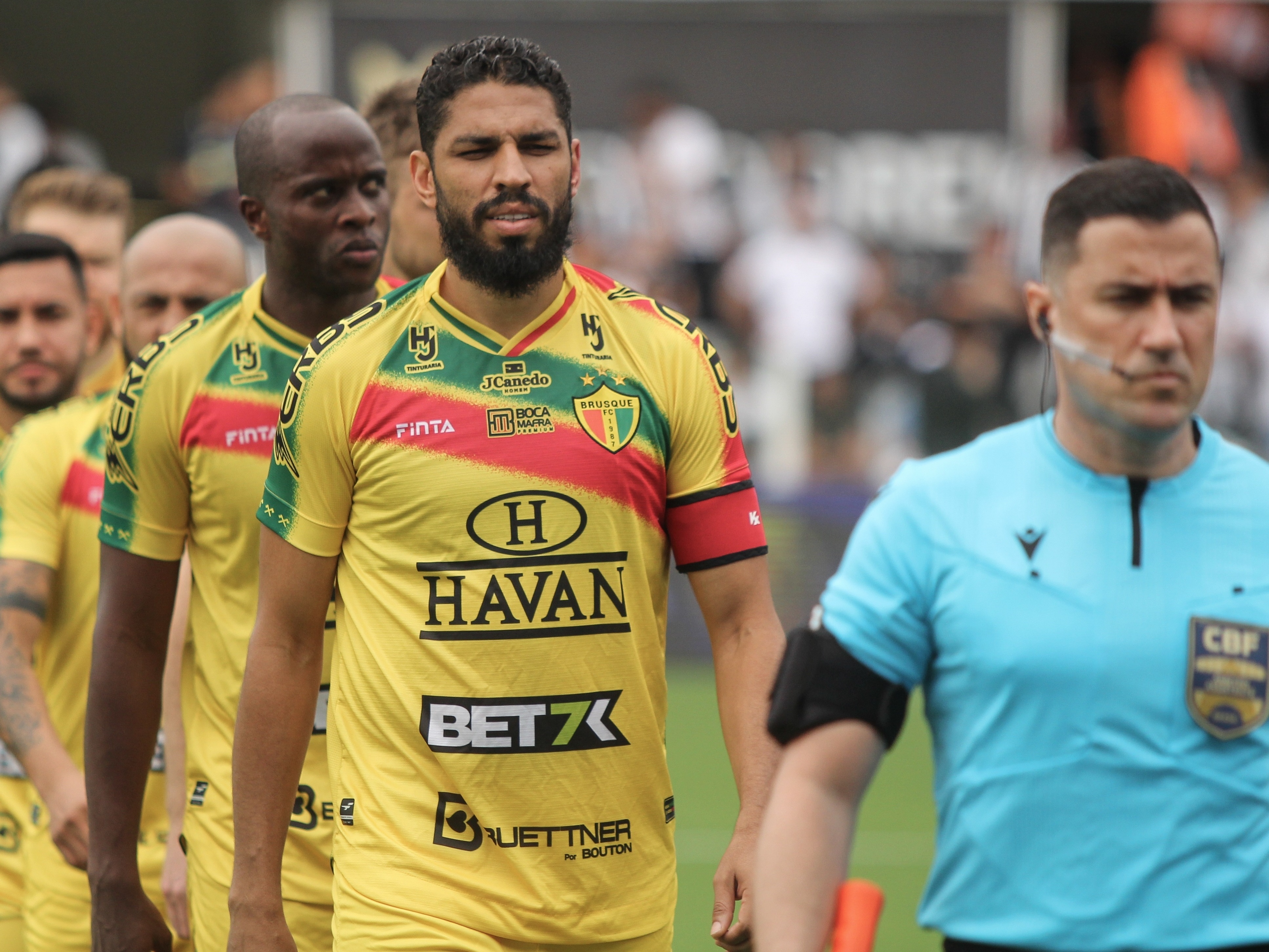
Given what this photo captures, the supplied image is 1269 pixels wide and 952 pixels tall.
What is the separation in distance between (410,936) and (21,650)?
2148 millimetres

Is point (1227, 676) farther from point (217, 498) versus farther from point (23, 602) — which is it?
point (23, 602)

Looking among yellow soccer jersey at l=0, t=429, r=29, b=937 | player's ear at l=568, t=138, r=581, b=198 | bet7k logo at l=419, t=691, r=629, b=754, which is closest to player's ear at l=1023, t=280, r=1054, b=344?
player's ear at l=568, t=138, r=581, b=198

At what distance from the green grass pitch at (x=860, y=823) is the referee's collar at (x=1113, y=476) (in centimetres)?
447

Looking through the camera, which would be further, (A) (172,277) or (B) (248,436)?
(A) (172,277)

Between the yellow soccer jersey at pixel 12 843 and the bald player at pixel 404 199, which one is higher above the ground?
the bald player at pixel 404 199

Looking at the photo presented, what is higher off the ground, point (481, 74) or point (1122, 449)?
point (481, 74)

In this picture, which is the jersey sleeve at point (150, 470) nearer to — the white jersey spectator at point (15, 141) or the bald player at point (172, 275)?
the bald player at point (172, 275)

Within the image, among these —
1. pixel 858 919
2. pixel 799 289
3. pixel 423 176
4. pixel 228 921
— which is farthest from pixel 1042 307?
pixel 799 289

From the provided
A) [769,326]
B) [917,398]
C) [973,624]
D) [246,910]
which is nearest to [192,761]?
[246,910]

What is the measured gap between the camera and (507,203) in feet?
13.2

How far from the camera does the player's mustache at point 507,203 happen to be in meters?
4.03

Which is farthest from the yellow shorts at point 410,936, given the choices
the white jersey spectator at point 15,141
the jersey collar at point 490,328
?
the white jersey spectator at point 15,141

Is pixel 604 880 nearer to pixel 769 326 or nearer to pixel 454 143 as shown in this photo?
pixel 454 143

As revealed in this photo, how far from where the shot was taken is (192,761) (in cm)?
486
